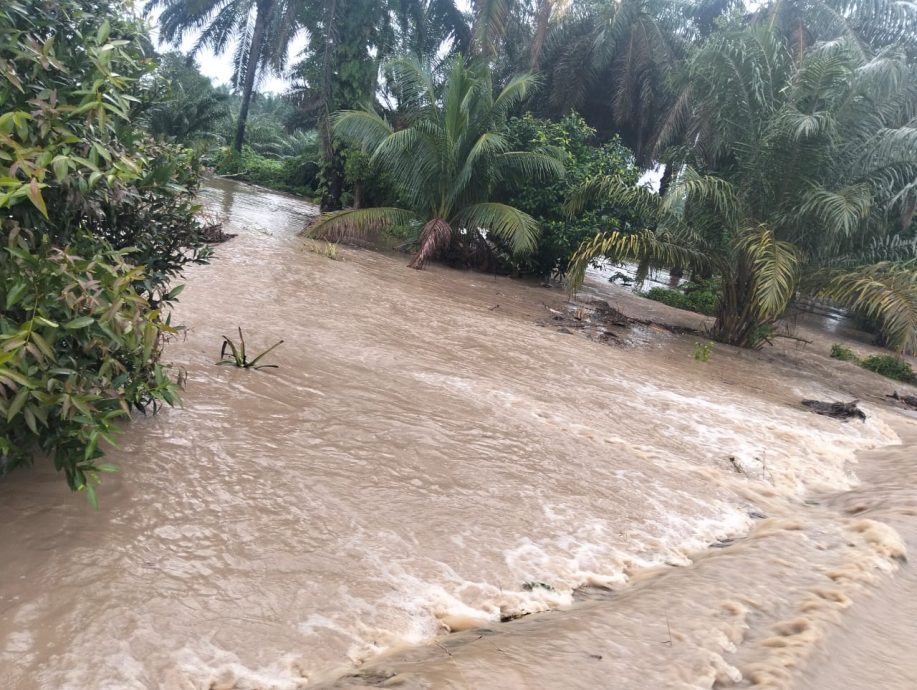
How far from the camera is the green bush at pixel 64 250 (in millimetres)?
2102

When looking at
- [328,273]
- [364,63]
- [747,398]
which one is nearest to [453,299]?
[328,273]

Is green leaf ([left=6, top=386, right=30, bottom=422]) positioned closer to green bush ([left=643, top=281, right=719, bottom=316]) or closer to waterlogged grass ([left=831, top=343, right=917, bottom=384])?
waterlogged grass ([left=831, top=343, right=917, bottom=384])

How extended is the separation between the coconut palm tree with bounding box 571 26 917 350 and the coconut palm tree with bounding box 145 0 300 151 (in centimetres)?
1879

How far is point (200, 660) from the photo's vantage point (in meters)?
1.92

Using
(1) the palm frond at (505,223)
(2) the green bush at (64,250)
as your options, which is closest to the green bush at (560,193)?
(1) the palm frond at (505,223)

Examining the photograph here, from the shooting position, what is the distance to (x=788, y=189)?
959 centimetres

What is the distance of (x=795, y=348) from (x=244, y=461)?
1108cm

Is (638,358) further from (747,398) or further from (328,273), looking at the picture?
(328,273)

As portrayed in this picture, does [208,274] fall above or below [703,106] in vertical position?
below

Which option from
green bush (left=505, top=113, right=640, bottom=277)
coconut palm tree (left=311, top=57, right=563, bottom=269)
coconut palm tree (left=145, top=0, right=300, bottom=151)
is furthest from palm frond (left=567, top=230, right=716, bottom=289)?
coconut palm tree (left=145, top=0, right=300, bottom=151)

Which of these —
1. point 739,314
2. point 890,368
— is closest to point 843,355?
point 890,368

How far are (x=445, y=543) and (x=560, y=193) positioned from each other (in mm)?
11969

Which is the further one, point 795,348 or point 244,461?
point 795,348

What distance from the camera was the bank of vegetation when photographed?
2316 mm
